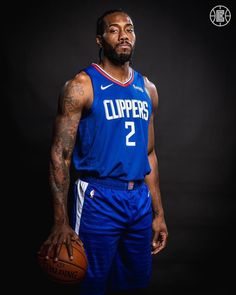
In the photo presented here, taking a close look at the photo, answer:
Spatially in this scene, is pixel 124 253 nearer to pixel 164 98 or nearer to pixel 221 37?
pixel 164 98

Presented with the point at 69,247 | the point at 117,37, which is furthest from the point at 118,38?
the point at 69,247

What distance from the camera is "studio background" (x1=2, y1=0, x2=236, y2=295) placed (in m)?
3.55

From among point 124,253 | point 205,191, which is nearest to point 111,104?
point 124,253

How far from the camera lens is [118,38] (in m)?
2.73

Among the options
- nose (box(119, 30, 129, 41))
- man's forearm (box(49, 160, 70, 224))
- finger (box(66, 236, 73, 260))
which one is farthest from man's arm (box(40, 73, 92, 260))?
nose (box(119, 30, 129, 41))

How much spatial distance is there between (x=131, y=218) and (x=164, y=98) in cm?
145

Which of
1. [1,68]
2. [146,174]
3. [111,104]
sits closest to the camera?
[111,104]

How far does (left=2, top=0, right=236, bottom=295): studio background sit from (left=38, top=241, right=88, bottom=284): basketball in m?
1.27

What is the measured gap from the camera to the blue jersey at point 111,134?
2646mm

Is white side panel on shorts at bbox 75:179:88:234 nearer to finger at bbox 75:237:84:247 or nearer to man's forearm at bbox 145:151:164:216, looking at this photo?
finger at bbox 75:237:84:247

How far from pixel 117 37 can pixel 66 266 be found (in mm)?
1312

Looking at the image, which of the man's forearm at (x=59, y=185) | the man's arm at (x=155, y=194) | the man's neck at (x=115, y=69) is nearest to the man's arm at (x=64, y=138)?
the man's forearm at (x=59, y=185)

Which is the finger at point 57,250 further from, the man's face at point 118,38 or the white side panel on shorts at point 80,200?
the man's face at point 118,38

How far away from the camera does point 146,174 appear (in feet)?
9.46
